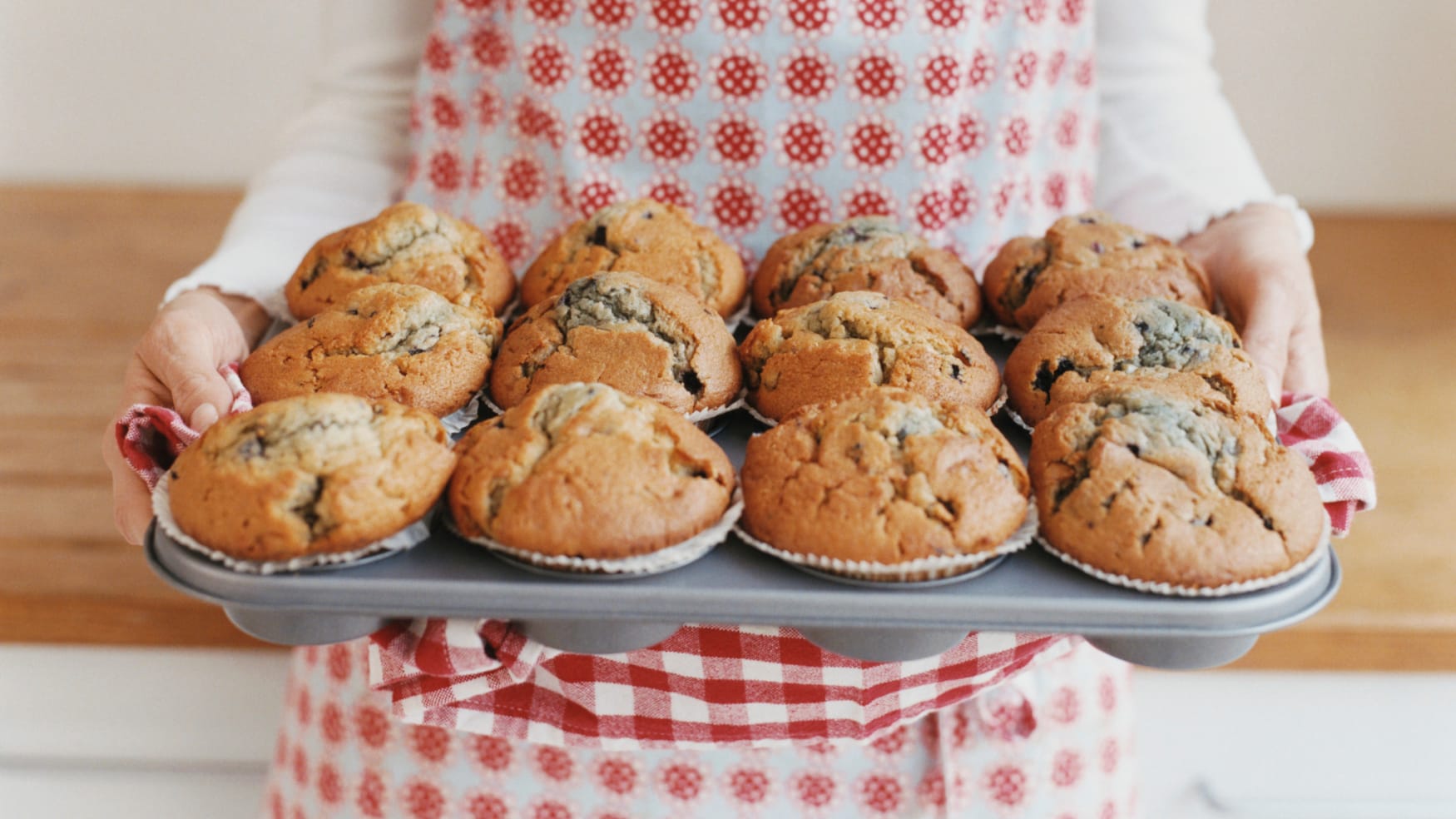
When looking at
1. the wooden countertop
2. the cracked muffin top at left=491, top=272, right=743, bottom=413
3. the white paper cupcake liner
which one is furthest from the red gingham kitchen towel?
the wooden countertop

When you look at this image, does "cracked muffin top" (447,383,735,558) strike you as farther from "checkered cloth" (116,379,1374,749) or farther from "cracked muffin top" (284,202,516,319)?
"cracked muffin top" (284,202,516,319)

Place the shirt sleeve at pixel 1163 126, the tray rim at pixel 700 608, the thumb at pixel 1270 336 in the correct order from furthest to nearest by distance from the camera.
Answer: the shirt sleeve at pixel 1163 126 < the thumb at pixel 1270 336 < the tray rim at pixel 700 608

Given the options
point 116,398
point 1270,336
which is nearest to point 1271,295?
point 1270,336

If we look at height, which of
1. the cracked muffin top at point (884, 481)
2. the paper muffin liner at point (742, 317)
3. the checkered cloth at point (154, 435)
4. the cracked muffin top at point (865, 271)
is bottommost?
the checkered cloth at point (154, 435)

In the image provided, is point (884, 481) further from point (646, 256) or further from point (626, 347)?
point (646, 256)

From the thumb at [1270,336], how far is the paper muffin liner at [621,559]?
0.55m

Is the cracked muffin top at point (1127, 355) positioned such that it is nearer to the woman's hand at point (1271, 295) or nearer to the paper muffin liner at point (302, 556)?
the woman's hand at point (1271, 295)

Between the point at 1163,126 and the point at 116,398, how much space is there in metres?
1.65

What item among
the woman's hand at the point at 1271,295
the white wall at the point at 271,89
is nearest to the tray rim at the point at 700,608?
the woman's hand at the point at 1271,295

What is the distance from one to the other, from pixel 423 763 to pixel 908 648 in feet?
2.23

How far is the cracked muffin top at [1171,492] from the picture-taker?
0.82 m

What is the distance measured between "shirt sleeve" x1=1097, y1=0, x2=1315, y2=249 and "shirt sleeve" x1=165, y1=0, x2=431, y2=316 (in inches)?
33.0

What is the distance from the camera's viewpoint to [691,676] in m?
1.00

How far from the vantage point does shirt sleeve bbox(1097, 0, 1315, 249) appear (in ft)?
4.62
